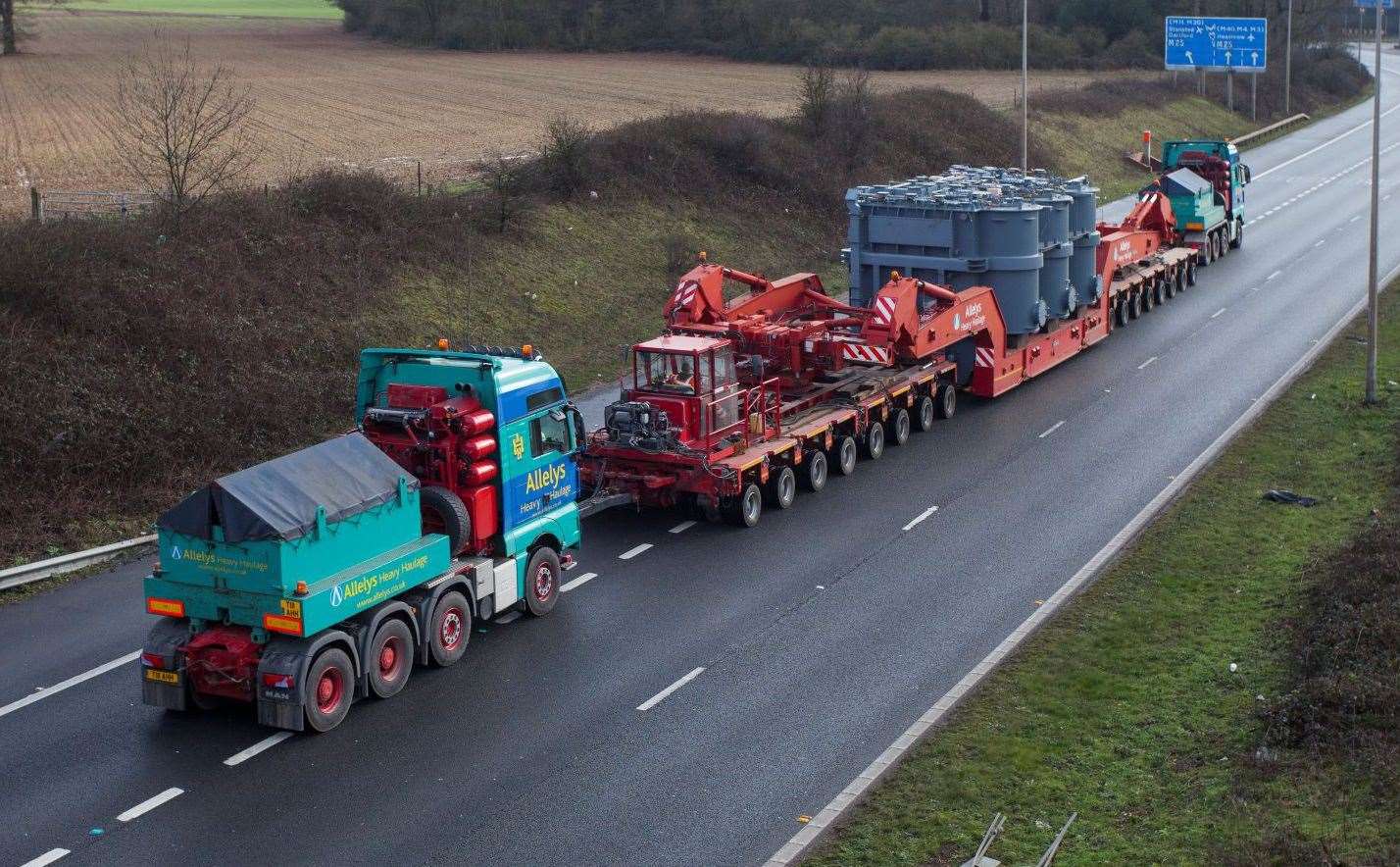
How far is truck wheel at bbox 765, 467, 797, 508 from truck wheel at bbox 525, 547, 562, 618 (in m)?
4.47

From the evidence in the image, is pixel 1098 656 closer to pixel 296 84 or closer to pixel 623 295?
pixel 623 295

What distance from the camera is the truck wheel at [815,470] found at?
22.2 meters

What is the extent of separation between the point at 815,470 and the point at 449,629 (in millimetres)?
7633

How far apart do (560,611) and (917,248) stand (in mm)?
11754

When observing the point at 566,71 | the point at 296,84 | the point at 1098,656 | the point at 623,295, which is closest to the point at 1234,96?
the point at 566,71

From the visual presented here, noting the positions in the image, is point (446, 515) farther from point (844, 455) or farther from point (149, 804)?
point (844, 455)

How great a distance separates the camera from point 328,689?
576 inches

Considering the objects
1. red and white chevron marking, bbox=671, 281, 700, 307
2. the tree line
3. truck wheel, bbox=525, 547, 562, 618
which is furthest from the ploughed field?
truck wheel, bbox=525, 547, 562, 618

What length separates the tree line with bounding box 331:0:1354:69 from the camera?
81.3m

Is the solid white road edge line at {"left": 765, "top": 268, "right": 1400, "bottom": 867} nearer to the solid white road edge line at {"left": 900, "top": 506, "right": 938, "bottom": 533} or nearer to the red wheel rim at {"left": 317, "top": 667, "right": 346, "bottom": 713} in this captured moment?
the solid white road edge line at {"left": 900, "top": 506, "right": 938, "bottom": 533}

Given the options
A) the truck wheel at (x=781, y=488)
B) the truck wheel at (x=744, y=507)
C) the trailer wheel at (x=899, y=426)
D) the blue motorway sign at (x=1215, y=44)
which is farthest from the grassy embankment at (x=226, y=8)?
the truck wheel at (x=744, y=507)

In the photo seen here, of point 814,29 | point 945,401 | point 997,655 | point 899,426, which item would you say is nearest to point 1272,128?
point 814,29

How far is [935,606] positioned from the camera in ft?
58.0

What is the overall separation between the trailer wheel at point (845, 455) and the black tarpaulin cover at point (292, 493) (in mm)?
8951
